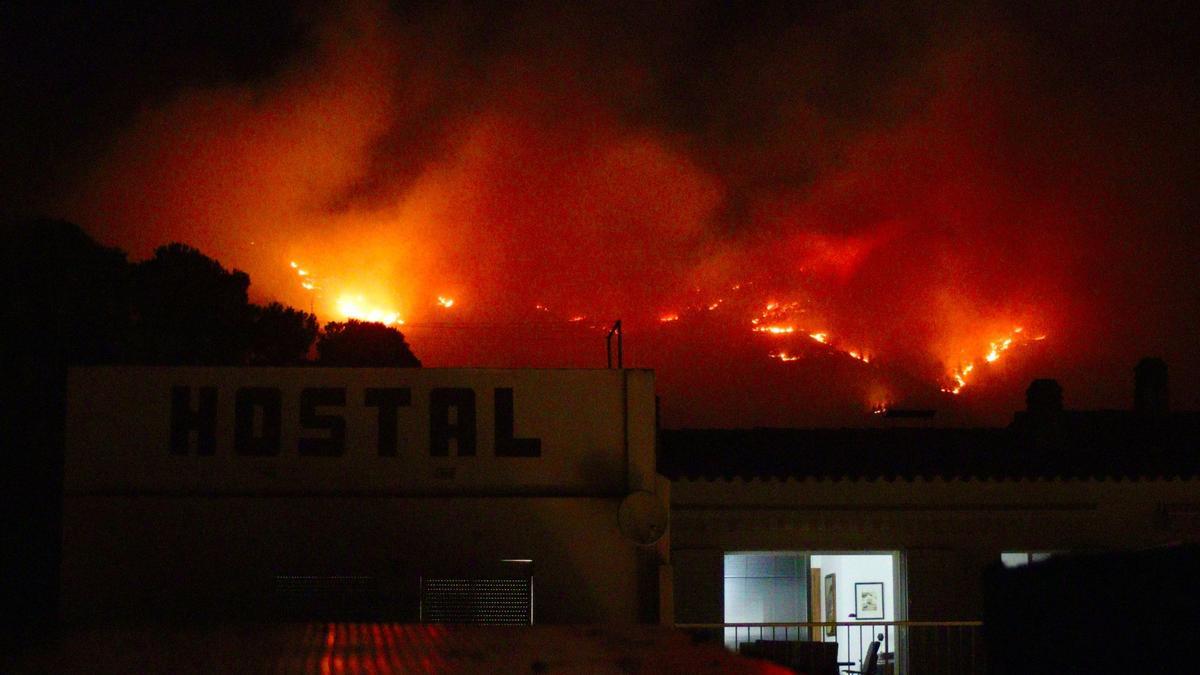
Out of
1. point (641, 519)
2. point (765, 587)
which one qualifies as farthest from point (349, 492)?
point (765, 587)

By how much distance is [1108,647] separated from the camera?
3217 millimetres

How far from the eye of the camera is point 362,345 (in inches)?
1236

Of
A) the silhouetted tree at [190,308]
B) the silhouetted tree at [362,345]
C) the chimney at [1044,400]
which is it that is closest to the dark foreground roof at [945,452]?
the chimney at [1044,400]

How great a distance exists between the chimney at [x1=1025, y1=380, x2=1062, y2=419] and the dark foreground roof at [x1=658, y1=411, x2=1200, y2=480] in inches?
6.0

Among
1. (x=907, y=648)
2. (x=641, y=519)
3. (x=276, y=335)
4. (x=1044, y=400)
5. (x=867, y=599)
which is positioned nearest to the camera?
(x=641, y=519)

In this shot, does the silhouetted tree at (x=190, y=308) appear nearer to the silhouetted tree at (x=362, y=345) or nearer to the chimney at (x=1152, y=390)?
the silhouetted tree at (x=362, y=345)

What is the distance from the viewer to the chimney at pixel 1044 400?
22297mm

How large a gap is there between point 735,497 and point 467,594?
7.96 meters

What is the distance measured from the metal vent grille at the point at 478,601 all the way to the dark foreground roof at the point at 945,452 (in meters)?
7.42

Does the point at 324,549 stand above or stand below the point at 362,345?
below

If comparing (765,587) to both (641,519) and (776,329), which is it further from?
(776,329)

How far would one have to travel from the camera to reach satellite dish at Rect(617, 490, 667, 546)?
474 inches

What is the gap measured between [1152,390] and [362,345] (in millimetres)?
19151

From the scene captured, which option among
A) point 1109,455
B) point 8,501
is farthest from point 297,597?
point 1109,455
